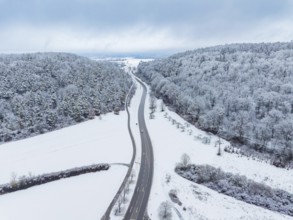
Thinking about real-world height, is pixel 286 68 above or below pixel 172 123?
above

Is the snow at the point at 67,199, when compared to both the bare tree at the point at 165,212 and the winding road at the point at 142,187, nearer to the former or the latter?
the winding road at the point at 142,187

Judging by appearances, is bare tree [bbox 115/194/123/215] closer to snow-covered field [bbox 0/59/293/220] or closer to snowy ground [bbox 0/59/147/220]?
snowy ground [bbox 0/59/147/220]

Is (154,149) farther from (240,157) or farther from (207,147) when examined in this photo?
(240,157)


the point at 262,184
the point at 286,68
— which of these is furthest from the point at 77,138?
the point at 286,68

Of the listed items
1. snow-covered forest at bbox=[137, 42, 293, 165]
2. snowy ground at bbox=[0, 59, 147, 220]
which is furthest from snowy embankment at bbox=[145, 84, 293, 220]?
snow-covered forest at bbox=[137, 42, 293, 165]

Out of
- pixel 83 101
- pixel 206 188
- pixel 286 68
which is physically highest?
pixel 286 68

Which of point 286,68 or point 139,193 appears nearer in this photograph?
point 139,193
